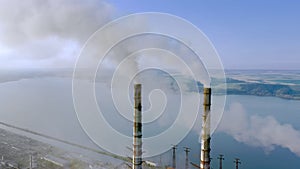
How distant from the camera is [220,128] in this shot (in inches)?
687

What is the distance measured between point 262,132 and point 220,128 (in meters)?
3.26

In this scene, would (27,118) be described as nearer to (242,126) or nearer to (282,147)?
(242,126)

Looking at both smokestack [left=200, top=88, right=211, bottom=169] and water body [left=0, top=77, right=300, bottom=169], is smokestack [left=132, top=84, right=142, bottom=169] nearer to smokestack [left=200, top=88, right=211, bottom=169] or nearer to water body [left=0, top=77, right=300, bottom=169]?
smokestack [left=200, top=88, right=211, bottom=169]

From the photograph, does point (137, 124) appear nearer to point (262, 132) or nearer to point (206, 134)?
point (206, 134)

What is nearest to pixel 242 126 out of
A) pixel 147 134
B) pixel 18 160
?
pixel 147 134

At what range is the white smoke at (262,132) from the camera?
50.3ft

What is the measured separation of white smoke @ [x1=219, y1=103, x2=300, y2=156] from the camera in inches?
603

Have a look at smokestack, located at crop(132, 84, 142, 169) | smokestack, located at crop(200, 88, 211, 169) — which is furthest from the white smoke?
smokestack, located at crop(132, 84, 142, 169)

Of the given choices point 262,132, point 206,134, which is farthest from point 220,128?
point 206,134

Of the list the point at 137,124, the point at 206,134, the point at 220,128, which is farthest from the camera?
the point at 220,128

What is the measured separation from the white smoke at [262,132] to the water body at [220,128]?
0.22 meters

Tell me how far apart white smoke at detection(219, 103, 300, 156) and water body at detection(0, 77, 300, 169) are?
22 cm

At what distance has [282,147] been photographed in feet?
48.9

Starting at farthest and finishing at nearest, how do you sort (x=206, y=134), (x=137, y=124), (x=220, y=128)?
(x=220, y=128)
(x=137, y=124)
(x=206, y=134)
